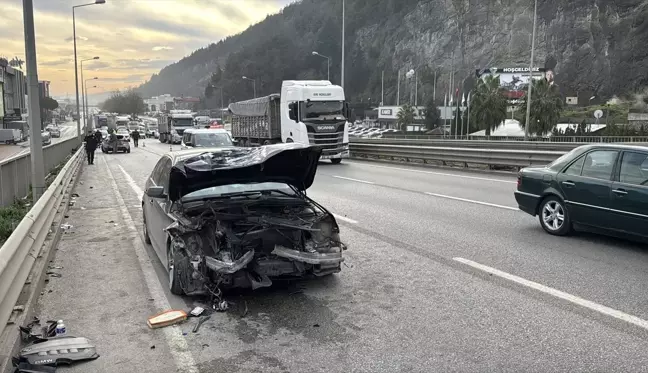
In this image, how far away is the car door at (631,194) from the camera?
697 centimetres

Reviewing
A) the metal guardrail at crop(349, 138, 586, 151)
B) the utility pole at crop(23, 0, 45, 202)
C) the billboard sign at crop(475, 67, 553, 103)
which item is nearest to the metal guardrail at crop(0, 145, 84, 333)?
the utility pole at crop(23, 0, 45, 202)

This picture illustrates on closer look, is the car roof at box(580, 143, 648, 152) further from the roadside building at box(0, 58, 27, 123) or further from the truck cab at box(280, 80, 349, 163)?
the roadside building at box(0, 58, 27, 123)

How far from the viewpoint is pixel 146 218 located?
824 centimetres

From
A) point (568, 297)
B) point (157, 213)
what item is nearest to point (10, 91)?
point (157, 213)

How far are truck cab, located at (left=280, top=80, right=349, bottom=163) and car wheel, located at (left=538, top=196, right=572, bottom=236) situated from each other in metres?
14.7

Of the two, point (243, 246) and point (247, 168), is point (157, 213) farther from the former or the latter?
point (243, 246)

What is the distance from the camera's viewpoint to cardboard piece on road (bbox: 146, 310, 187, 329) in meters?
5.03

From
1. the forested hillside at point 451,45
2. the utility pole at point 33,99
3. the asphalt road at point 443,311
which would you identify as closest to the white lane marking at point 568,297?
the asphalt road at point 443,311

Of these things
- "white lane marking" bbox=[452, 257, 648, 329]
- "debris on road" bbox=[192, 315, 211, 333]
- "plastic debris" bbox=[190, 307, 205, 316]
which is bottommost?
"debris on road" bbox=[192, 315, 211, 333]

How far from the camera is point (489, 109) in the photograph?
2640 inches

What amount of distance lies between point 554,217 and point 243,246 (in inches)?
203

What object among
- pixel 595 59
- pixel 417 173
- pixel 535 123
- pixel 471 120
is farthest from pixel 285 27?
pixel 417 173

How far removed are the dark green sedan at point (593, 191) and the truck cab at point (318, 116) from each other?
14552 millimetres

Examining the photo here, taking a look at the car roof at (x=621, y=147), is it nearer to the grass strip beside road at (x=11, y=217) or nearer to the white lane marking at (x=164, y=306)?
the white lane marking at (x=164, y=306)
